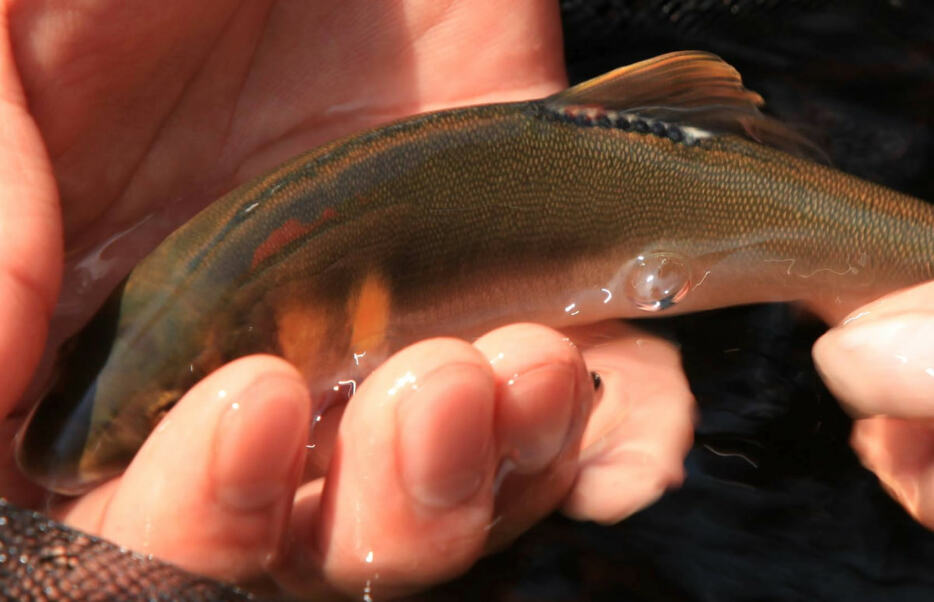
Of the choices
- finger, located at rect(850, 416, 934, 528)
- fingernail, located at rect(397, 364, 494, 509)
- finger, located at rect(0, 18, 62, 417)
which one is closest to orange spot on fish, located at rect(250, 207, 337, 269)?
finger, located at rect(0, 18, 62, 417)

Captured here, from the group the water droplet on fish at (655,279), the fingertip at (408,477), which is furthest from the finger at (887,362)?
the fingertip at (408,477)

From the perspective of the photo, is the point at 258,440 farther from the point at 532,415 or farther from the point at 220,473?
the point at 532,415

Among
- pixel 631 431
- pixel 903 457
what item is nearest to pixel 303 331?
pixel 631 431

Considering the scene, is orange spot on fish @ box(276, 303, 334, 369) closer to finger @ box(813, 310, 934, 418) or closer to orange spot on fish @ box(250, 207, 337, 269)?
orange spot on fish @ box(250, 207, 337, 269)

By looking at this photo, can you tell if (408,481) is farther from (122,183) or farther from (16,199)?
(122,183)

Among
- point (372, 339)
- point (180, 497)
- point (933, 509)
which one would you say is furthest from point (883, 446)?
point (180, 497)
